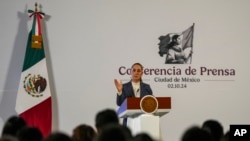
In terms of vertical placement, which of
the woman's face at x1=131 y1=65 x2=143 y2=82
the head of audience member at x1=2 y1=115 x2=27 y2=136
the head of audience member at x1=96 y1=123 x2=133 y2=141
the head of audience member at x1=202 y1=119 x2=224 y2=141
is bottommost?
the head of audience member at x1=202 y1=119 x2=224 y2=141

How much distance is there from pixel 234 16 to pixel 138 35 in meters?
1.66

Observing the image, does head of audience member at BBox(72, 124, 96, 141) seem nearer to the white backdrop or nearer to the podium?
the podium

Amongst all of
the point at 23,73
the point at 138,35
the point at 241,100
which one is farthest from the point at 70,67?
the point at 241,100

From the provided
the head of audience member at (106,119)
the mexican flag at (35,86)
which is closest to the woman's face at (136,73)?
the mexican flag at (35,86)

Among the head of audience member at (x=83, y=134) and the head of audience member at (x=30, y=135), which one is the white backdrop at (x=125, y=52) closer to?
the head of audience member at (x=83, y=134)

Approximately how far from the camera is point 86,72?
22.5ft

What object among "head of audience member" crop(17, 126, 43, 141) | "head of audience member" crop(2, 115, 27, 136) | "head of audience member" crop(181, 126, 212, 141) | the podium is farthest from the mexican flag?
"head of audience member" crop(181, 126, 212, 141)

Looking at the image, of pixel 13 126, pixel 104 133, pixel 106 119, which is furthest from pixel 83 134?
pixel 104 133

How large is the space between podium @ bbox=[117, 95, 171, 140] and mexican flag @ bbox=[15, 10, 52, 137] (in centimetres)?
267

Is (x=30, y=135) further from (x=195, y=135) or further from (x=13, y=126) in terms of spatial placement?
(x=195, y=135)

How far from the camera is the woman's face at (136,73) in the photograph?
685 centimetres

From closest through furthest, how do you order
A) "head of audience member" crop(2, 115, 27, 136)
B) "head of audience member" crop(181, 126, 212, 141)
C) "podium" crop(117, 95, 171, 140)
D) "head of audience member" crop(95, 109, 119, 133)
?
"head of audience member" crop(181, 126, 212, 141) < "head of audience member" crop(95, 109, 119, 133) < "head of audience member" crop(2, 115, 27, 136) < "podium" crop(117, 95, 171, 140)

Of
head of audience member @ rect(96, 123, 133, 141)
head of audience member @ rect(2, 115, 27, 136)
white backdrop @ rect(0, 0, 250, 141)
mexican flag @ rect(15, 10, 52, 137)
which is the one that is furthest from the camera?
white backdrop @ rect(0, 0, 250, 141)

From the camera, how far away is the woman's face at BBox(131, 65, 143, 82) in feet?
22.5
